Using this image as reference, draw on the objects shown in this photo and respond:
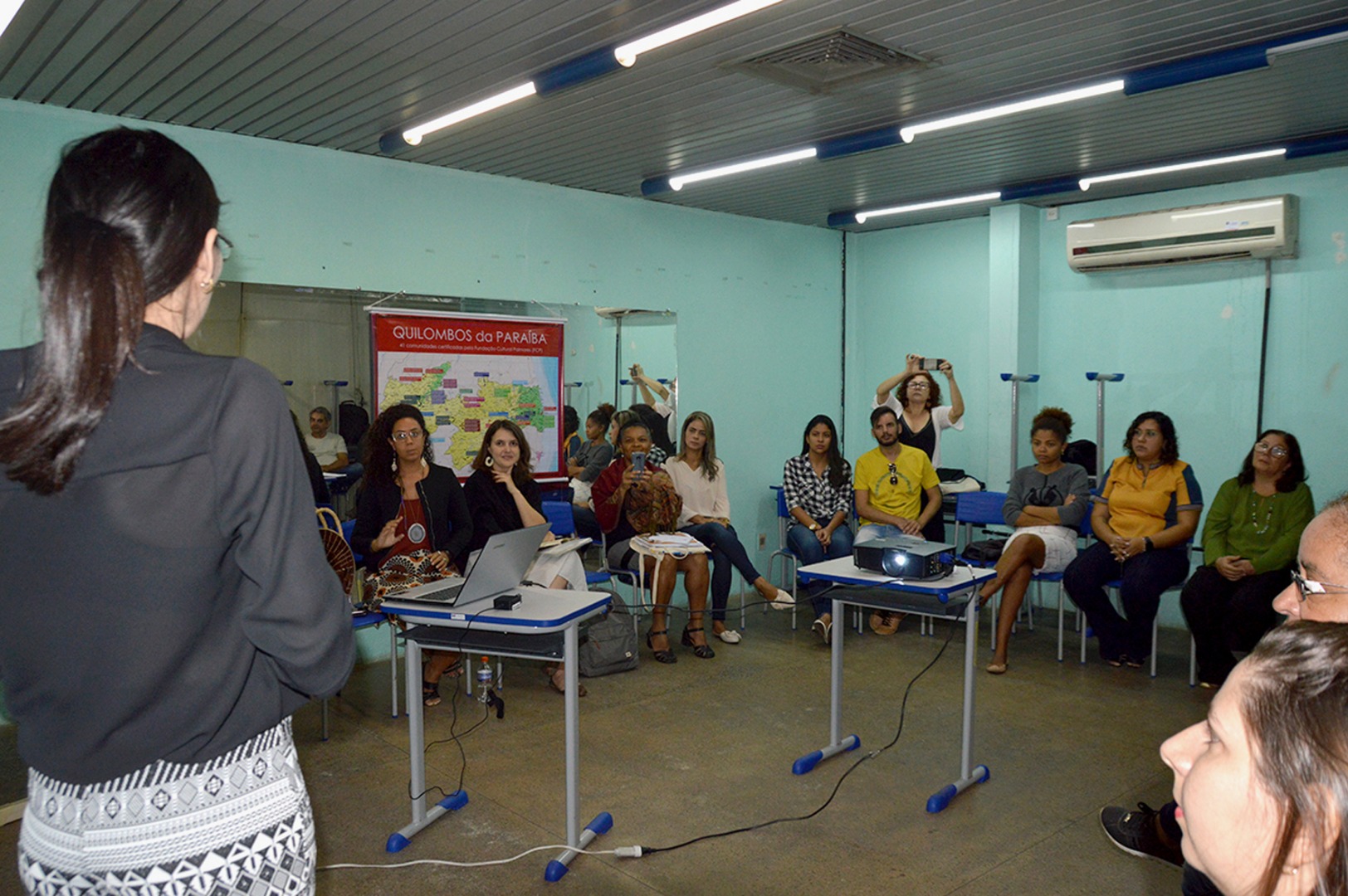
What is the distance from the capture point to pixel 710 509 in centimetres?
642

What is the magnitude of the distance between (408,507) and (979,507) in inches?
148

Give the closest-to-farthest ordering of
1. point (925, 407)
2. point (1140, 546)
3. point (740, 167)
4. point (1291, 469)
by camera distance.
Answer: point (1291, 469)
point (1140, 546)
point (740, 167)
point (925, 407)

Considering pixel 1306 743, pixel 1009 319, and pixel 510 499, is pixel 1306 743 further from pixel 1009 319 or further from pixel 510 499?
pixel 1009 319

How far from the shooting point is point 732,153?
553cm

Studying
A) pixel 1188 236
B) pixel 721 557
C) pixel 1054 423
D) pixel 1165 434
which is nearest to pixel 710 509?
pixel 721 557

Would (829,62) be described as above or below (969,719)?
above

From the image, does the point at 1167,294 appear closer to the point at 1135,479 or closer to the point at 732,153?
the point at 1135,479

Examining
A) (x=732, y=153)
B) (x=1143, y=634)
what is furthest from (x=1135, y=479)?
(x=732, y=153)

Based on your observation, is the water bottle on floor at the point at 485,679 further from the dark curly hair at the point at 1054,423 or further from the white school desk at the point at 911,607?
the dark curly hair at the point at 1054,423

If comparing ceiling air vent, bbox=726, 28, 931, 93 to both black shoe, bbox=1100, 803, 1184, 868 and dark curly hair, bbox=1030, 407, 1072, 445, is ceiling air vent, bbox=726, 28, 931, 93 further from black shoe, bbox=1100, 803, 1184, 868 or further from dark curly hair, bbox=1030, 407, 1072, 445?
black shoe, bbox=1100, 803, 1184, 868

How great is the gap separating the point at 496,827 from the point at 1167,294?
5.55m

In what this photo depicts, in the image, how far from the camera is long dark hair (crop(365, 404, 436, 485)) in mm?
4777

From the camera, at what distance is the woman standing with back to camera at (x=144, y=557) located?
3.19ft

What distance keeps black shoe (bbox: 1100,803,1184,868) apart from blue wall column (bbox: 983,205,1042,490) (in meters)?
3.92
